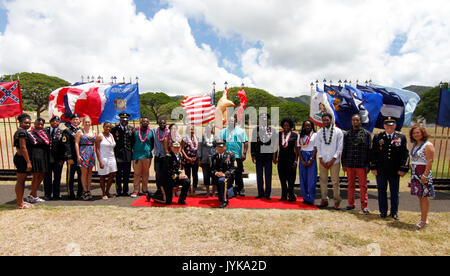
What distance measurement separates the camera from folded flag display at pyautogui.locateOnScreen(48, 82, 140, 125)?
25.5ft

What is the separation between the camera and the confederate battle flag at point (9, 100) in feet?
24.4

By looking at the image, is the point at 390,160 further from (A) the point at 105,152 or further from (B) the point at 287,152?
(A) the point at 105,152

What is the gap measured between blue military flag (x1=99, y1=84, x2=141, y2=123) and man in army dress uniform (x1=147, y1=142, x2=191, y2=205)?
2679 mm

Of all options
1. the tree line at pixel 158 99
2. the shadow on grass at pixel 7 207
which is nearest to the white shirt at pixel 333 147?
the shadow on grass at pixel 7 207

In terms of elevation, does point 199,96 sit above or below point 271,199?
above

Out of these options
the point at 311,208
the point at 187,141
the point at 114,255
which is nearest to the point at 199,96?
the point at 187,141

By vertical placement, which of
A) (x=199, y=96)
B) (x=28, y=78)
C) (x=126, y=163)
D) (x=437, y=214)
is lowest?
(x=437, y=214)

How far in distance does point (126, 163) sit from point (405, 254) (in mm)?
5902

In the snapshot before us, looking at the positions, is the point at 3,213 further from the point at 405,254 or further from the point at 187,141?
the point at 405,254

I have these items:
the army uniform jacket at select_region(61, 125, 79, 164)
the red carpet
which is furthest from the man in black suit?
the red carpet

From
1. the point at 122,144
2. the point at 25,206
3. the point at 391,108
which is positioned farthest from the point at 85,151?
the point at 391,108

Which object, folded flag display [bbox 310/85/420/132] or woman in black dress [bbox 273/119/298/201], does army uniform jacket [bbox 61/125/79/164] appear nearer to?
woman in black dress [bbox 273/119/298/201]

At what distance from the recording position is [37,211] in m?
5.18
